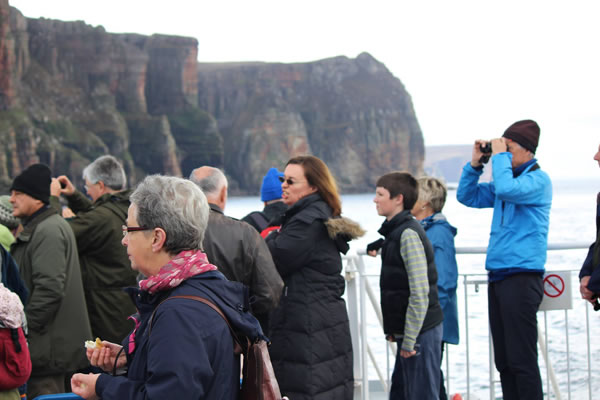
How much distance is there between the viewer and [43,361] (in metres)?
3.93

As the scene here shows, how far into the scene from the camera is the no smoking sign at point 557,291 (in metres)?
4.36

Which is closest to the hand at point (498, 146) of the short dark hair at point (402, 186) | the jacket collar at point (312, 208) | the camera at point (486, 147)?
the camera at point (486, 147)

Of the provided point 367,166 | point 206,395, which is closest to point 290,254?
point 206,395

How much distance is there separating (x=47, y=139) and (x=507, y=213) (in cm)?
9822

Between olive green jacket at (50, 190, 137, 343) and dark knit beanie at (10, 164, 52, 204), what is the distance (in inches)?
14.7

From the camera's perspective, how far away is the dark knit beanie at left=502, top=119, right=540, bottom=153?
423 centimetres

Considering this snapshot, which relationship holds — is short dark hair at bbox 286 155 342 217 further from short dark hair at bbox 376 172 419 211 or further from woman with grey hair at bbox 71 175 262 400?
woman with grey hair at bbox 71 175 262 400

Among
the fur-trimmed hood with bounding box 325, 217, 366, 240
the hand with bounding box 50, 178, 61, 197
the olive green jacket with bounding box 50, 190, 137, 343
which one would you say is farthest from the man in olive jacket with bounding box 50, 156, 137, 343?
the fur-trimmed hood with bounding box 325, 217, 366, 240

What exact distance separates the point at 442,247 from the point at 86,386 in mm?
3108

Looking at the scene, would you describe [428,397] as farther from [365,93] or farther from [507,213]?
[365,93]

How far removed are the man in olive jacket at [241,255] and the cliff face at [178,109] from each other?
76.3 m

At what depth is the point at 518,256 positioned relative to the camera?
13.2ft

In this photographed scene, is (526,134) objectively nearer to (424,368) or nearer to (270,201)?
(424,368)

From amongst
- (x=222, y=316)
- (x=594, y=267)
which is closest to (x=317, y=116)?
(x=594, y=267)
